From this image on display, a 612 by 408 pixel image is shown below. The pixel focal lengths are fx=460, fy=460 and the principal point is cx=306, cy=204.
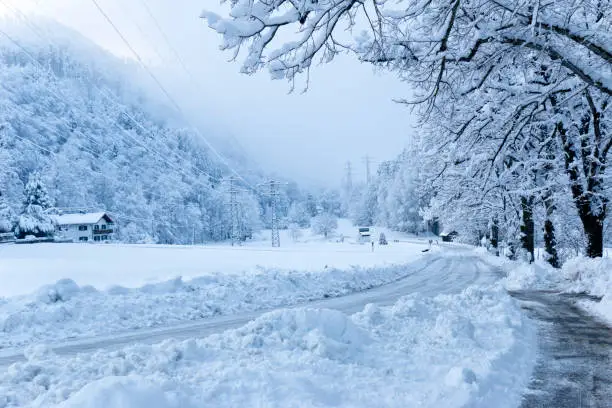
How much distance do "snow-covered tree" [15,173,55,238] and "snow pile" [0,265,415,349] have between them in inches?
1839

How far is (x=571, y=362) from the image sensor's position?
696cm

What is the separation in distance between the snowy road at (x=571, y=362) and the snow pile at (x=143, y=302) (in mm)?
7316

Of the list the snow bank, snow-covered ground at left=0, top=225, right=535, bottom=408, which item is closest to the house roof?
snow-covered ground at left=0, top=225, right=535, bottom=408

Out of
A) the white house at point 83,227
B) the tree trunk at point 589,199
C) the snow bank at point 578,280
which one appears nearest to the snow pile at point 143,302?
the snow bank at point 578,280

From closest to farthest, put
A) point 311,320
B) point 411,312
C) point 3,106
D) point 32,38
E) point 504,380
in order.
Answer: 1. point 504,380
2. point 311,320
3. point 411,312
4. point 3,106
5. point 32,38

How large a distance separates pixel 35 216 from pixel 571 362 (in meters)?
60.1

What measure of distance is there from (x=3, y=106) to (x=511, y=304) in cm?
12068

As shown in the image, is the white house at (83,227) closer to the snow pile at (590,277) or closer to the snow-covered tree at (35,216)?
the snow-covered tree at (35,216)

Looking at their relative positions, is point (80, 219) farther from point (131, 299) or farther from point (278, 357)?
point (278, 357)

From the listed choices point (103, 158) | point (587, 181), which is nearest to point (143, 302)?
point (587, 181)

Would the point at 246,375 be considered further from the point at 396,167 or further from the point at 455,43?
the point at 396,167

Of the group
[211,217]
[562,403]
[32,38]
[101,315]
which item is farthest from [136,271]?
[32,38]

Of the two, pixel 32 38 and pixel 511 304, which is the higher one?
pixel 32 38

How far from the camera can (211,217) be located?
388 ft
